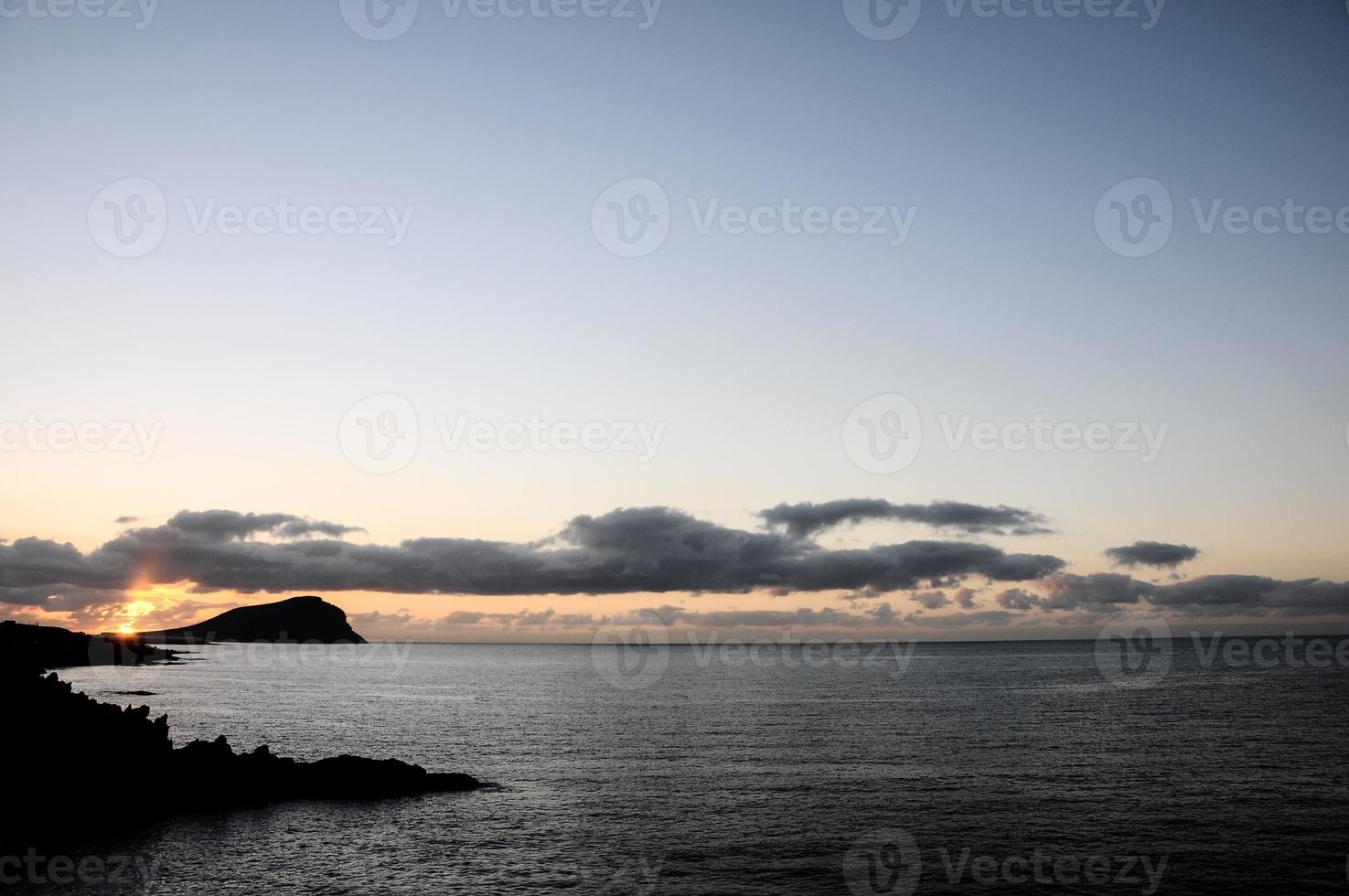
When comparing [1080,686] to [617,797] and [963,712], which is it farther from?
[617,797]

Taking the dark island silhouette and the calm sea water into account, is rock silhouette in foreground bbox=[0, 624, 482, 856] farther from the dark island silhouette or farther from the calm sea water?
the calm sea water

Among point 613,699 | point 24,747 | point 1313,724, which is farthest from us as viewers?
point 613,699

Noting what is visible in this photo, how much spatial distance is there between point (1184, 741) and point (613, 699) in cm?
9353

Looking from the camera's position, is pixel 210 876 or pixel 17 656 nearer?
pixel 210 876

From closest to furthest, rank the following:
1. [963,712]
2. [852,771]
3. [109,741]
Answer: [109,741] < [852,771] < [963,712]

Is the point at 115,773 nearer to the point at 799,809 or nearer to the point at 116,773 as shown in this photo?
the point at 116,773

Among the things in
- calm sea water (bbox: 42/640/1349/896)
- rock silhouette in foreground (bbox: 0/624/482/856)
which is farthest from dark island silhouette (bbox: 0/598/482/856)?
calm sea water (bbox: 42/640/1349/896)

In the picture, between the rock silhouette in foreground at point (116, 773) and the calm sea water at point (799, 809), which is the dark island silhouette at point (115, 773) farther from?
the calm sea water at point (799, 809)

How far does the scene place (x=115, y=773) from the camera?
5900cm

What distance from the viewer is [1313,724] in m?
96.4

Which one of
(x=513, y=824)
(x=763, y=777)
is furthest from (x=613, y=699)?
(x=513, y=824)

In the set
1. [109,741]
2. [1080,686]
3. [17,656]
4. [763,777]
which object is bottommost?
[1080,686]

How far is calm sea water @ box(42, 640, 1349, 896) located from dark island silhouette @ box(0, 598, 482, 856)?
895 millimetres

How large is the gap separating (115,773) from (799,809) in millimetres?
48548
